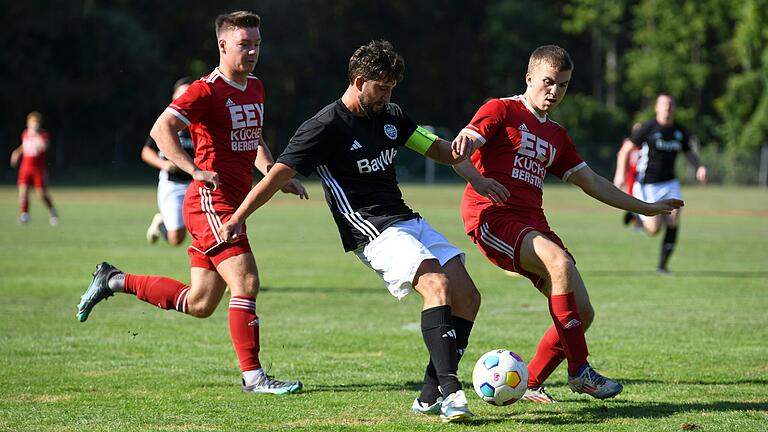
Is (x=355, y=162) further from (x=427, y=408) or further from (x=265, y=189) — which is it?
(x=427, y=408)

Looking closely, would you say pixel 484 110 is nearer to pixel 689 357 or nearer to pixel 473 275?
pixel 689 357

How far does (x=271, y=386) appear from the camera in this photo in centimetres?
634

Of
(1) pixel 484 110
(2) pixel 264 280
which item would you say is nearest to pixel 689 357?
(1) pixel 484 110

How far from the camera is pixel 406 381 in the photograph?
6.77 m

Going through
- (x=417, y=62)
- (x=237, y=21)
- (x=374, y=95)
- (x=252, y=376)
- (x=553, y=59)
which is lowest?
(x=252, y=376)

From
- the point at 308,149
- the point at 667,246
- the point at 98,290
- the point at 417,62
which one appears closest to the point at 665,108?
the point at 667,246

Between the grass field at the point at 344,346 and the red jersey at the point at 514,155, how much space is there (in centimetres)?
113

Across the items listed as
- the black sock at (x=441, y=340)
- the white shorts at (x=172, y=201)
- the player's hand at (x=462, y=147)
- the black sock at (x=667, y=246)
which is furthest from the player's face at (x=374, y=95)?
the black sock at (x=667, y=246)

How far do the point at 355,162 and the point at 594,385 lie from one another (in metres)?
1.78

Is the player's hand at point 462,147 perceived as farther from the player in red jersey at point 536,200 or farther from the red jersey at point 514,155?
the red jersey at point 514,155

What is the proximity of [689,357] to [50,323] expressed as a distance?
5.22m

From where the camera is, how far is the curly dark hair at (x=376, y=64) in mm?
5641

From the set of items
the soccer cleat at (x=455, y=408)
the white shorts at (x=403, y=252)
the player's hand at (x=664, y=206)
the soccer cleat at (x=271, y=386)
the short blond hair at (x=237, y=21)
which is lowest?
the soccer cleat at (x=271, y=386)

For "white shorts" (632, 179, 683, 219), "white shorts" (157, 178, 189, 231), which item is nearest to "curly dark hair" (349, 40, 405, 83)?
"white shorts" (157, 178, 189, 231)
